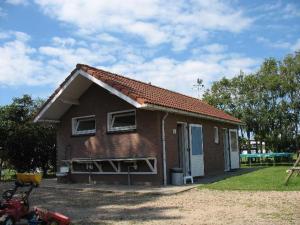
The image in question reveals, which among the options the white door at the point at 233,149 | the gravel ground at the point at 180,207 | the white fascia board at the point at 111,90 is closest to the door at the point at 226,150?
the white door at the point at 233,149

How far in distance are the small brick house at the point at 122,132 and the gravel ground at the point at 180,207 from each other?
8.06ft

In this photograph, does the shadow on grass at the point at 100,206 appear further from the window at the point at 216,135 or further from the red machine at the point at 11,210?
the window at the point at 216,135

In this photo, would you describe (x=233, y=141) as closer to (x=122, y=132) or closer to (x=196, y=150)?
(x=196, y=150)

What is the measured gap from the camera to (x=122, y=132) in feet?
51.9

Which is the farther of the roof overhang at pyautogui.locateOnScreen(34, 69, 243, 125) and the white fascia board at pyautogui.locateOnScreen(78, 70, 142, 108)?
the roof overhang at pyautogui.locateOnScreen(34, 69, 243, 125)

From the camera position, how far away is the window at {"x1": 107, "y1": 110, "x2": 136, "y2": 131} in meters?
15.7

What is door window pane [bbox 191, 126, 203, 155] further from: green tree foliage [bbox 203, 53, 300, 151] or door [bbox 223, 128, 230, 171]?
green tree foliage [bbox 203, 53, 300, 151]

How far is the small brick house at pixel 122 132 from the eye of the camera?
14.8m

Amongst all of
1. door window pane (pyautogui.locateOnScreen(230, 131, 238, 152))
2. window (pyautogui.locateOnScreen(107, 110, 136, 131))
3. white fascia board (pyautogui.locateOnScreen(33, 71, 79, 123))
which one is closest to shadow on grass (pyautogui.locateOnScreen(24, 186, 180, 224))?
window (pyautogui.locateOnScreen(107, 110, 136, 131))

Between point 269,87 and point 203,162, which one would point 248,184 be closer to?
point 203,162

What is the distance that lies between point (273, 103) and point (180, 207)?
25.7 meters

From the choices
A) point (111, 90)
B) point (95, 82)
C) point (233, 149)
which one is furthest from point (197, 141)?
point (233, 149)

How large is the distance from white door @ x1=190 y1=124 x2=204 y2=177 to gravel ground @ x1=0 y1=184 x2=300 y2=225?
3.81 metres

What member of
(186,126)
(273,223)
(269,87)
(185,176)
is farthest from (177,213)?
(269,87)
